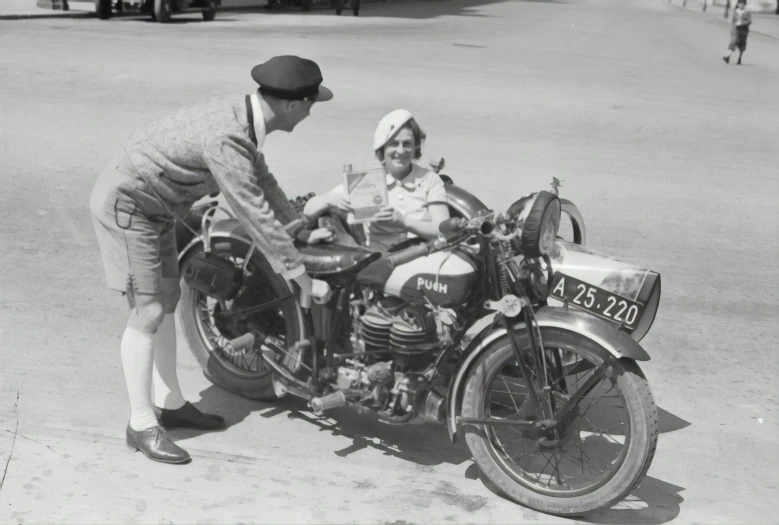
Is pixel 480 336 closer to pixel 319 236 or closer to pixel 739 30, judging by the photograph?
pixel 319 236

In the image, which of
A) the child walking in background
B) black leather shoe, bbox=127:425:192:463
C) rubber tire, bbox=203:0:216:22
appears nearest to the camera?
black leather shoe, bbox=127:425:192:463

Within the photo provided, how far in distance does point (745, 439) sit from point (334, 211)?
7.69 ft

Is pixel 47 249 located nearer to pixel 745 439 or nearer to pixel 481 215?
pixel 481 215

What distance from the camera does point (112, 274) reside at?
13.5ft

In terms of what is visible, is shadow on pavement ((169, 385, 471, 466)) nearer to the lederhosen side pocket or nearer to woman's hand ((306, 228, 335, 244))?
woman's hand ((306, 228, 335, 244))

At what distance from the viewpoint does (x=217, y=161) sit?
12.3ft

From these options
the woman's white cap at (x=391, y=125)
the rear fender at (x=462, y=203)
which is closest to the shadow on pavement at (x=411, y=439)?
the rear fender at (x=462, y=203)

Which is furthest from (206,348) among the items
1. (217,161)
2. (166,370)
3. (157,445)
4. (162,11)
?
(162,11)

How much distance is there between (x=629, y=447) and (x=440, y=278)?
1.00m

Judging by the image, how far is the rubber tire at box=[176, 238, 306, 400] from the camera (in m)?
4.46

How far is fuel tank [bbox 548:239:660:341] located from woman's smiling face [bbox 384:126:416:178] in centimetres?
107

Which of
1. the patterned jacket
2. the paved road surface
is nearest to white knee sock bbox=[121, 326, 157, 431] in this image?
the paved road surface

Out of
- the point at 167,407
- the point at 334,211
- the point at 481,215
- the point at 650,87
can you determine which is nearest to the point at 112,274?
the point at 167,407

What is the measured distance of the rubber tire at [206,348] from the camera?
4.46 m
